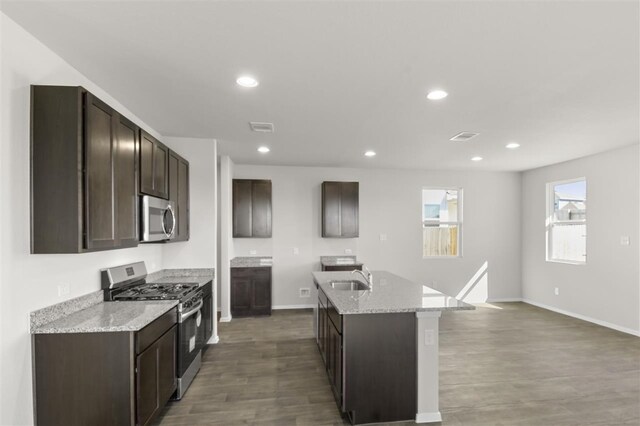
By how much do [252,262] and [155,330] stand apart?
10.6 ft

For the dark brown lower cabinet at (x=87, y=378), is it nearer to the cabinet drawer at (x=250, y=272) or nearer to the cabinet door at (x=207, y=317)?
the cabinet door at (x=207, y=317)

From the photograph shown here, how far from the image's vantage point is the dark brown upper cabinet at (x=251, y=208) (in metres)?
5.62

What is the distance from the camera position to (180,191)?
12.5 ft

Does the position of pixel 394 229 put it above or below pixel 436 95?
below

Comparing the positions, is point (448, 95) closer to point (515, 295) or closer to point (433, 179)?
point (433, 179)

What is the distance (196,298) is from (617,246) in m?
5.82

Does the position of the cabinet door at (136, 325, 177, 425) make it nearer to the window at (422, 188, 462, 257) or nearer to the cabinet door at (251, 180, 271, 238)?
the cabinet door at (251, 180, 271, 238)

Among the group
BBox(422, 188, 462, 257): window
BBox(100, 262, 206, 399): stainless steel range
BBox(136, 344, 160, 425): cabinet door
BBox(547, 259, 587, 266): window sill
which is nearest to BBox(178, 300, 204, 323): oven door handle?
BBox(100, 262, 206, 399): stainless steel range

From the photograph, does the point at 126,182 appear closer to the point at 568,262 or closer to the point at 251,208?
the point at 251,208

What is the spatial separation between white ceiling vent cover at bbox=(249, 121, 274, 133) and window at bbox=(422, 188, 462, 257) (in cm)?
400

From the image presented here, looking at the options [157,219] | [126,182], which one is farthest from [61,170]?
[157,219]

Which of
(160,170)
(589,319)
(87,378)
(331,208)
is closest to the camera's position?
(87,378)

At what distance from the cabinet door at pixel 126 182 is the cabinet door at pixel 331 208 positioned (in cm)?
356

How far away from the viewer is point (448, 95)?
2752 millimetres
